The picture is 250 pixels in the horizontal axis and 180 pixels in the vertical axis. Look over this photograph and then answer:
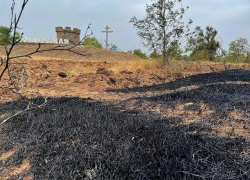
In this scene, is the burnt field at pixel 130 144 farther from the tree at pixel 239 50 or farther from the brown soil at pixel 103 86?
the tree at pixel 239 50

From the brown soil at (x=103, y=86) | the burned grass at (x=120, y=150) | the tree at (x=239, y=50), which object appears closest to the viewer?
the burned grass at (x=120, y=150)

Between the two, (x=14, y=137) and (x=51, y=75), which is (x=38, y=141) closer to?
(x=14, y=137)

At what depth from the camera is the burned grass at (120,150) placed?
5.85ft

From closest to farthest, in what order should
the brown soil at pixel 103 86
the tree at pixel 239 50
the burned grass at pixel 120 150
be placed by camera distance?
the burned grass at pixel 120 150 → the brown soil at pixel 103 86 → the tree at pixel 239 50

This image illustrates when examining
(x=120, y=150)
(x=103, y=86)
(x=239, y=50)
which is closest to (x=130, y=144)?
(x=120, y=150)

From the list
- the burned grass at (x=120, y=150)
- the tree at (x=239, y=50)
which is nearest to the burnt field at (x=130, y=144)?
the burned grass at (x=120, y=150)

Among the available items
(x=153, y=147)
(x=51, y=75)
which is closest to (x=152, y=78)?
(x=51, y=75)

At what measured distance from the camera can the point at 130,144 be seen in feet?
7.42

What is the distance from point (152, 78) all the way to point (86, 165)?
701 cm

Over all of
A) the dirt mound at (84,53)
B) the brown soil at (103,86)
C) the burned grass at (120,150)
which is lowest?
the burned grass at (120,150)

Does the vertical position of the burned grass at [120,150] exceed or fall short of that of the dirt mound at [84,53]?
it falls short

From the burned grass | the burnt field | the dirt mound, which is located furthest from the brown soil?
the dirt mound

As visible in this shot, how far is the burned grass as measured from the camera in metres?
1.78

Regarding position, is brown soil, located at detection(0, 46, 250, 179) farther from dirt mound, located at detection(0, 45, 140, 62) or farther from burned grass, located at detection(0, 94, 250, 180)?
dirt mound, located at detection(0, 45, 140, 62)
